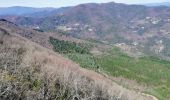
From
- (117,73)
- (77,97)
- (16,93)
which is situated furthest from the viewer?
(117,73)

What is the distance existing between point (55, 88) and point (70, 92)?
1774mm

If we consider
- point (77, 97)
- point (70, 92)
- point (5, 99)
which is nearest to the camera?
point (5, 99)

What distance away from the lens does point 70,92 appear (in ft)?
132

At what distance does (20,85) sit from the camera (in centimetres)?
3266

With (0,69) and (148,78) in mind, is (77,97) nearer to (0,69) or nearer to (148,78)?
(0,69)

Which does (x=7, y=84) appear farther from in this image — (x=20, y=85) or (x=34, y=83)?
(x=34, y=83)

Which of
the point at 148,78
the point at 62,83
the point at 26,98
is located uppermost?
the point at 26,98

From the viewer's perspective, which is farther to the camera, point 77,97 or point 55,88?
point 55,88

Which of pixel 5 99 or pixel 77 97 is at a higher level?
pixel 5 99

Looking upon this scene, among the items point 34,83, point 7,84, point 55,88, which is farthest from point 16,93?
point 55,88

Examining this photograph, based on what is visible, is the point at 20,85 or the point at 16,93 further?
the point at 20,85

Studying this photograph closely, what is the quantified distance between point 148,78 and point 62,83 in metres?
160

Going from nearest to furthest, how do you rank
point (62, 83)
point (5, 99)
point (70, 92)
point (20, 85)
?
1. point (5, 99)
2. point (20, 85)
3. point (70, 92)
4. point (62, 83)

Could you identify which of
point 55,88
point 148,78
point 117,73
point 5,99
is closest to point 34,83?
point 55,88
